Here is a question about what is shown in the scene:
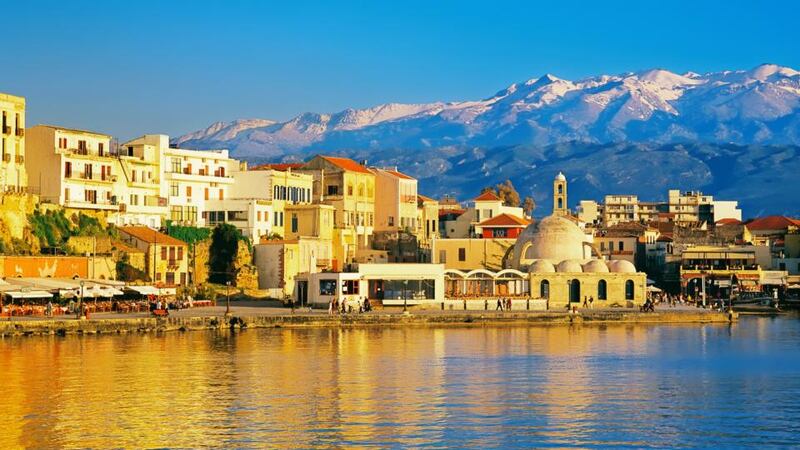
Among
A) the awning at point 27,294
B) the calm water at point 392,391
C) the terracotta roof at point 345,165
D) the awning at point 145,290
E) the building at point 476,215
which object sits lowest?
the calm water at point 392,391

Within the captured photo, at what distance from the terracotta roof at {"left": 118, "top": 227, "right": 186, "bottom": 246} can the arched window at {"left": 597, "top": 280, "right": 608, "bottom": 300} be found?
1137 inches

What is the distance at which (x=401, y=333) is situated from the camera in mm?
77062

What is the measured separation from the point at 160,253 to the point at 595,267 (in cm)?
3067

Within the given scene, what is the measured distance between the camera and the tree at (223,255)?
9188cm

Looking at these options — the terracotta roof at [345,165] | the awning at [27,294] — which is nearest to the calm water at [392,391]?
the awning at [27,294]

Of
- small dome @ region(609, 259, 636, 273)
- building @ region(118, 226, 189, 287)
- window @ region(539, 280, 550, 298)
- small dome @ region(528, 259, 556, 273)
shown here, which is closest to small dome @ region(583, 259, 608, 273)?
small dome @ region(609, 259, 636, 273)

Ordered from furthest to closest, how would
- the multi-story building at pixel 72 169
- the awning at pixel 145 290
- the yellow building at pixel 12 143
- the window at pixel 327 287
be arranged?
the window at pixel 327 287 < the multi-story building at pixel 72 169 < the yellow building at pixel 12 143 < the awning at pixel 145 290

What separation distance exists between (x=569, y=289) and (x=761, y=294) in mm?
33551

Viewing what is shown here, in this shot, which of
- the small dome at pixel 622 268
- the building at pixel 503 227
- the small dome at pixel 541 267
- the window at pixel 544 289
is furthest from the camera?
the building at pixel 503 227

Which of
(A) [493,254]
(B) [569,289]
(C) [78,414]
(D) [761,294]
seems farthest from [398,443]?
(D) [761,294]

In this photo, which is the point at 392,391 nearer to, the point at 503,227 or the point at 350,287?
the point at 350,287

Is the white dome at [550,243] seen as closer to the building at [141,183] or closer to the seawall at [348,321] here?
→ the seawall at [348,321]

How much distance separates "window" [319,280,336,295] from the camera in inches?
3511

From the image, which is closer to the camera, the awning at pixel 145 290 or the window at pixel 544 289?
the awning at pixel 145 290
